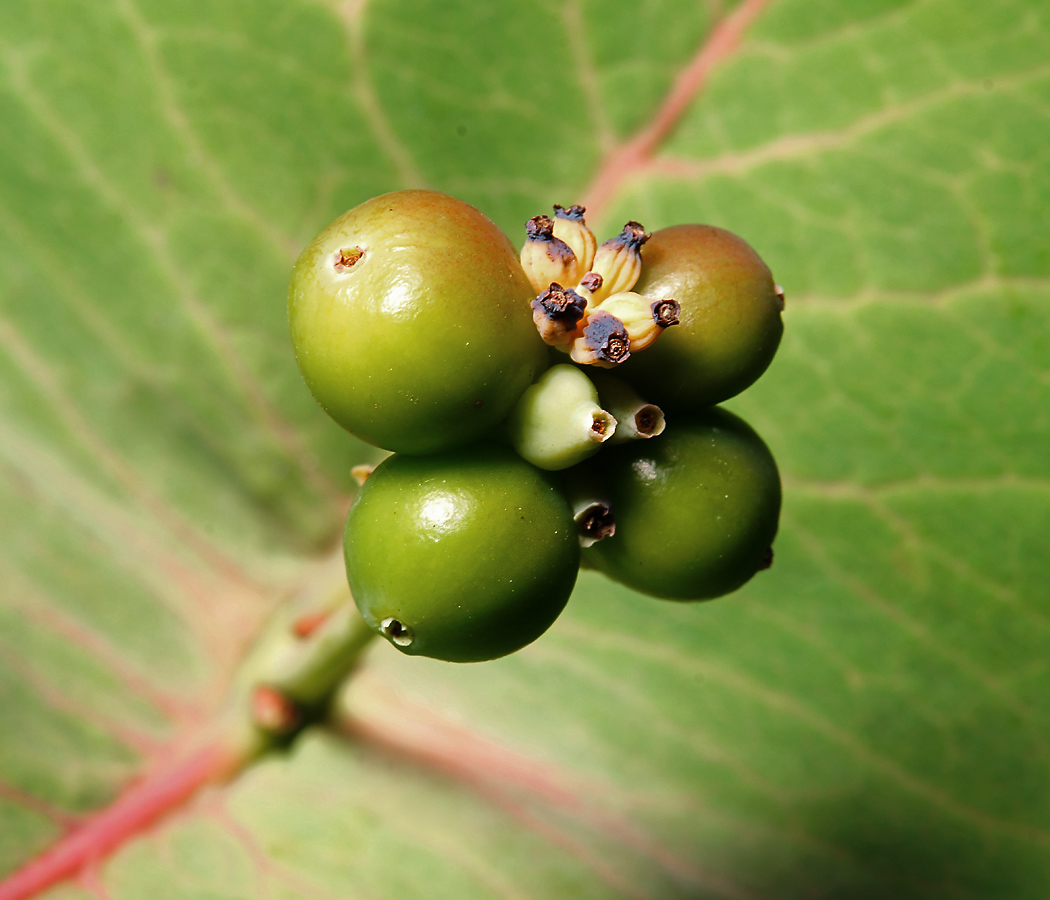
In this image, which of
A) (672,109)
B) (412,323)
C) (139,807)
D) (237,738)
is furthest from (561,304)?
(139,807)

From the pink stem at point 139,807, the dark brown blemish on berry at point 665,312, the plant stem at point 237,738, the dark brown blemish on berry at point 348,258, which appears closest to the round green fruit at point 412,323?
the dark brown blemish on berry at point 348,258

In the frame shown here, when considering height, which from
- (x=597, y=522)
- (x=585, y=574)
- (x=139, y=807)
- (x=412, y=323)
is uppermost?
(x=412, y=323)

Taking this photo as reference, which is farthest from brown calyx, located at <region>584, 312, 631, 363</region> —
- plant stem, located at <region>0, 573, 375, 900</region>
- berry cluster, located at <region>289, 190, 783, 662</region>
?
plant stem, located at <region>0, 573, 375, 900</region>

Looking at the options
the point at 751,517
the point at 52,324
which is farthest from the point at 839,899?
the point at 52,324

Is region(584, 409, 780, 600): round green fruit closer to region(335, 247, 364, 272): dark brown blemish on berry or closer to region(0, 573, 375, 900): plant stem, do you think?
region(335, 247, 364, 272): dark brown blemish on berry

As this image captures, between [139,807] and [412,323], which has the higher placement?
[412,323]

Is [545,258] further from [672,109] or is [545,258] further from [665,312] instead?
Answer: [672,109]
